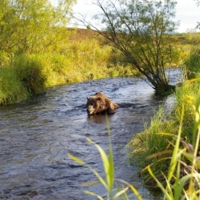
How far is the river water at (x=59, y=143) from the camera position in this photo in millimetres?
5254

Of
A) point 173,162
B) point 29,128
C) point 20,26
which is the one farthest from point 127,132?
point 20,26

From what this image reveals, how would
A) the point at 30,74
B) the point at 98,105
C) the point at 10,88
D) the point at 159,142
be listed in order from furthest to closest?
the point at 30,74 < the point at 10,88 < the point at 98,105 < the point at 159,142

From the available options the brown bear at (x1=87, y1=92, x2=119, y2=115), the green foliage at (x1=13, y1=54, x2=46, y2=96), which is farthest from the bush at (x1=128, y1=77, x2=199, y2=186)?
the green foliage at (x1=13, y1=54, x2=46, y2=96)

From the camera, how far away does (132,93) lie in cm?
1571

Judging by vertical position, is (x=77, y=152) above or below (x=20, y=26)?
below

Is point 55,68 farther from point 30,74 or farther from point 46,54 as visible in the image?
point 30,74

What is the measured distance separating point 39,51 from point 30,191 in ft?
58.9

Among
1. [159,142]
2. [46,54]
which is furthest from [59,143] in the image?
[46,54]

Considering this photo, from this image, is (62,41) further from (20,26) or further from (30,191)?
(30,191)

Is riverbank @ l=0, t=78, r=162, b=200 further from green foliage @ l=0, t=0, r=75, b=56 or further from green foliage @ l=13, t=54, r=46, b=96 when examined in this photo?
green foliage @ l=0, t=0, r=75, b=56

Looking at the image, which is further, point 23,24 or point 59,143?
point 23,24

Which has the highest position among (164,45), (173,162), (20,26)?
(20,26)

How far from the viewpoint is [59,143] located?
7.83 metres

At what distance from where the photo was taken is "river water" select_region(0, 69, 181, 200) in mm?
5254
